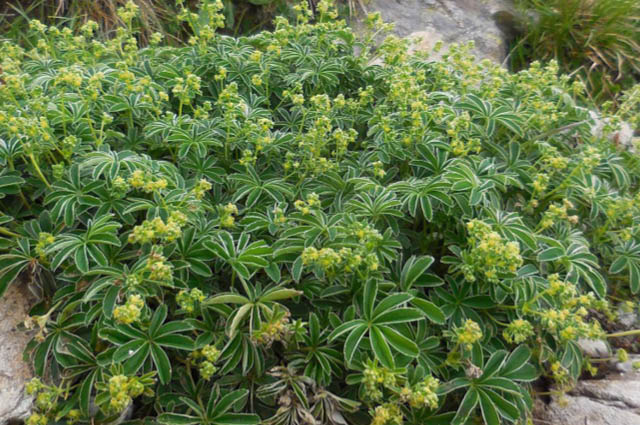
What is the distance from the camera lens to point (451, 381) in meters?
1.94

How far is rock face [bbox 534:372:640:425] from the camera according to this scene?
2.24 meters

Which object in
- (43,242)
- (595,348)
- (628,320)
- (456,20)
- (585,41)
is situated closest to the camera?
(43,242)

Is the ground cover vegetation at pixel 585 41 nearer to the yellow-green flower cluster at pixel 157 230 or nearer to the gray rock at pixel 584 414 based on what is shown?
the gray rock at pixel 584 414

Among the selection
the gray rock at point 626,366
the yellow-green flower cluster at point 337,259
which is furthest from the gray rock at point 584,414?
the yellow-green flower cluster at point 337,259

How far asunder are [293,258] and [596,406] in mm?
1474

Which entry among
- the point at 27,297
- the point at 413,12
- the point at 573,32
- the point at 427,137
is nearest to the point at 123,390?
the point at 27,297

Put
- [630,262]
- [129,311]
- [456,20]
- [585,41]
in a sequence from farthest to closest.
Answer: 1. [456,20]
2. [585,41]
3. [630,262]
4. [129,311]

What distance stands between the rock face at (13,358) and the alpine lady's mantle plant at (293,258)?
2.9 inches

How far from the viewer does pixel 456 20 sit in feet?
17.6

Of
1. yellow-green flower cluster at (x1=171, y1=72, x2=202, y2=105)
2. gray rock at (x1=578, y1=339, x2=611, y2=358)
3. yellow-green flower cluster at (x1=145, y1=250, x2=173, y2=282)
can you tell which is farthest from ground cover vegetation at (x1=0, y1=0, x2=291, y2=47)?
gray rock at (x1=578, y1=339, x2=611, y2=358)

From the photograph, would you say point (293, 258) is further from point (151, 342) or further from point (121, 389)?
point (121, 389)

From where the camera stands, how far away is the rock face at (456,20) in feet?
16.9

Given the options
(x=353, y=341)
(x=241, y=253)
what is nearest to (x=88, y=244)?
(x=241, y=253)

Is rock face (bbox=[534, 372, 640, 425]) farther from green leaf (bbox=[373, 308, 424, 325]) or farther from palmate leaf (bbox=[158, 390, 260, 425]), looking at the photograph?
palmate leaf (bbox=[158, 390, 260, 425])
